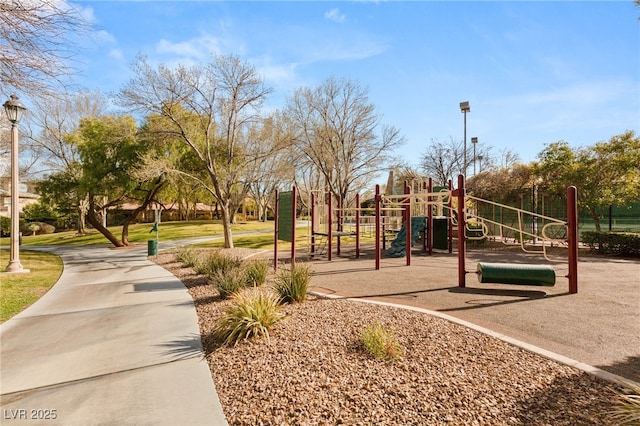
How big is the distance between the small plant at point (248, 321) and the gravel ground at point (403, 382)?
A: 0.49 ft

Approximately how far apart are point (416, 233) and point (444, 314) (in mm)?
9245

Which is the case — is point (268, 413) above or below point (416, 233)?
below

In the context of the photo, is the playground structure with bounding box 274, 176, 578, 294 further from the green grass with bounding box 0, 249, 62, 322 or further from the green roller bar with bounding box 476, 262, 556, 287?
the green grass with bounding box 0, 249, 62, 322

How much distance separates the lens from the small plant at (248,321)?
4.53 metres

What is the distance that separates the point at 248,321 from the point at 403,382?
7.25 ft

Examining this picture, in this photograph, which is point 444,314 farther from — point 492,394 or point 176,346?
point 176,346

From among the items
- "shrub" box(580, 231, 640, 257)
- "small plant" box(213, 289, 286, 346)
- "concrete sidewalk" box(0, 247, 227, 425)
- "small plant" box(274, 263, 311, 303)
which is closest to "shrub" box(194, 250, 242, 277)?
"concrete sidewalk" box(0, 247, 227, 425)

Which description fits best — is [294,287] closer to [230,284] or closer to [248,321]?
[230,284]

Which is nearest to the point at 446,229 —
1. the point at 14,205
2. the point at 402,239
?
the point at 402,239

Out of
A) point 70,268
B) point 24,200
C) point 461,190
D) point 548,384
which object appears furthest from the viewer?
point 24,200

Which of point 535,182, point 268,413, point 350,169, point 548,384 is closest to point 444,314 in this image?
point 548,384

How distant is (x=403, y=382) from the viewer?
330 cm

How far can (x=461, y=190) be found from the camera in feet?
26.4

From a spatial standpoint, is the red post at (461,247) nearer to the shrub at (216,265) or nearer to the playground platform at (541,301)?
the playground platform at (541,301)
